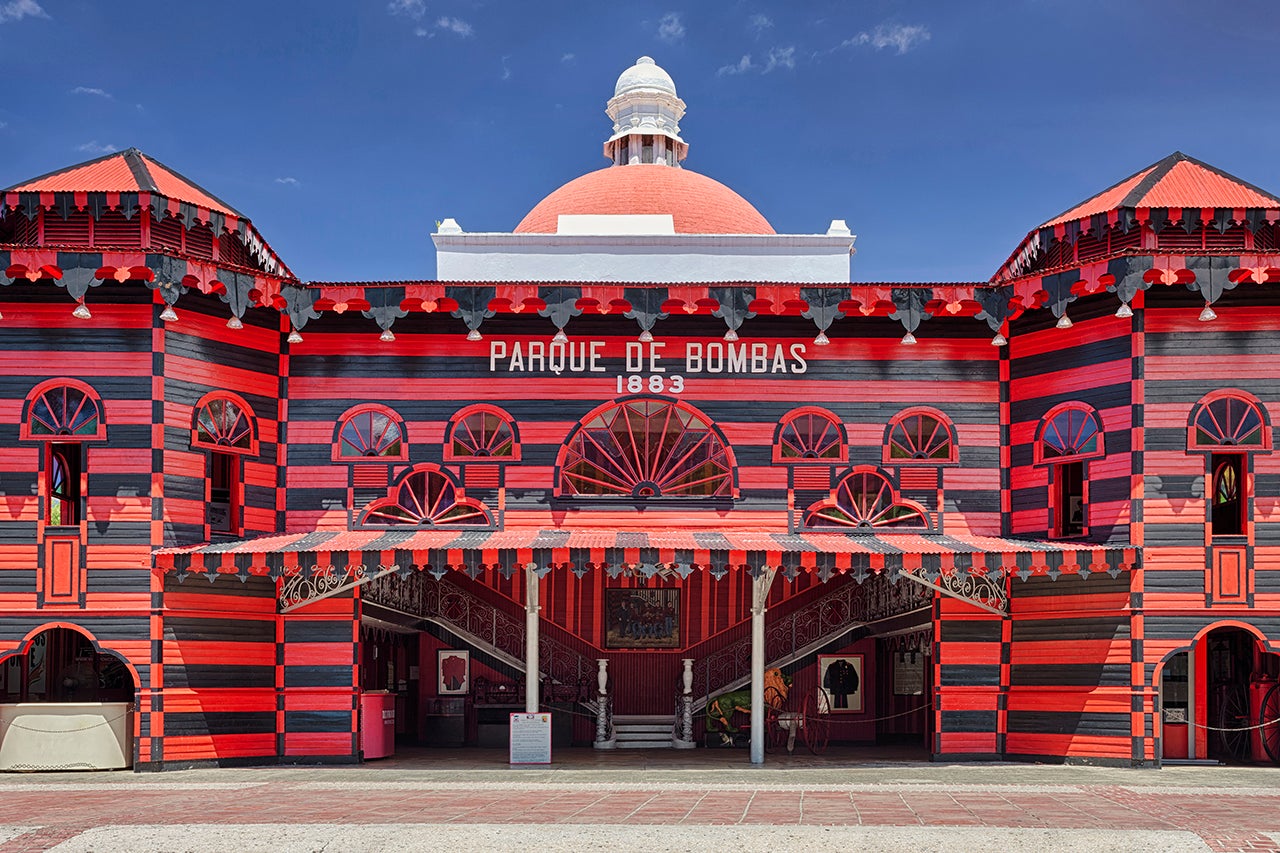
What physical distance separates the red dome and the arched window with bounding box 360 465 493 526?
41.4ft

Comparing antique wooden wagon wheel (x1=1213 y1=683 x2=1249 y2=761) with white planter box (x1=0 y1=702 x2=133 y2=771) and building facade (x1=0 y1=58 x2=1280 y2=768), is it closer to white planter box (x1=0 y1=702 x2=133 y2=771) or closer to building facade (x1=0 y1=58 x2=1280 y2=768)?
building facade (x1=0 y1=58 x2=1280 y2=768)

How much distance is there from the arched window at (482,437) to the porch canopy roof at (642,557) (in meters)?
2.47

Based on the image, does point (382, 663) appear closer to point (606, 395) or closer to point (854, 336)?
point (606, 395)

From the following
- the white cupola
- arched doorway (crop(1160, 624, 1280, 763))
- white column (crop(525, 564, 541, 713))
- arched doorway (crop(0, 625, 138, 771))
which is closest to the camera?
arched doorway (crop(0, 625, 138, 771))

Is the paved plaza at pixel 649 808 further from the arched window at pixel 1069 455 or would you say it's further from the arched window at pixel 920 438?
the arched window at pixel 920 438

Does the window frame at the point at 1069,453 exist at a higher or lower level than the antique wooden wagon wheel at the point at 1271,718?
higher

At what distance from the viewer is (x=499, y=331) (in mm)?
25562

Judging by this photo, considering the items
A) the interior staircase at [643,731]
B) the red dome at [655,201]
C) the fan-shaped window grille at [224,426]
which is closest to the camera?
the fan-shaped window grille at [224,426]

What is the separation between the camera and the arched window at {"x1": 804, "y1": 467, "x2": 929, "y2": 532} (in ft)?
82.8

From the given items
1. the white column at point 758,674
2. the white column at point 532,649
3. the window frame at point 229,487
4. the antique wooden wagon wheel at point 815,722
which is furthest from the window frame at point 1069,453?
the window frame at point 229,487

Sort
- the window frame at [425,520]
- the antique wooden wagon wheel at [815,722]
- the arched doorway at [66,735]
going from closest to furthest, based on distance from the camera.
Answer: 1. the arched doorway at [66,735]
2. the window frame at [425,520]
3. the antique wooden wagon wheel at [815,722]

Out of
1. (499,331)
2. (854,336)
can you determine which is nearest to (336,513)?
(499,331)

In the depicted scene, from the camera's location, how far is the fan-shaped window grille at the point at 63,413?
2320 centimetres

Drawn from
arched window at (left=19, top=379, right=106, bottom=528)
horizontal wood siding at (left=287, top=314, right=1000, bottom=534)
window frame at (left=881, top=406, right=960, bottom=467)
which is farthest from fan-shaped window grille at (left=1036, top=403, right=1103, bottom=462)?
arched window at (left=19, top=379, right=106, bottom=528)
